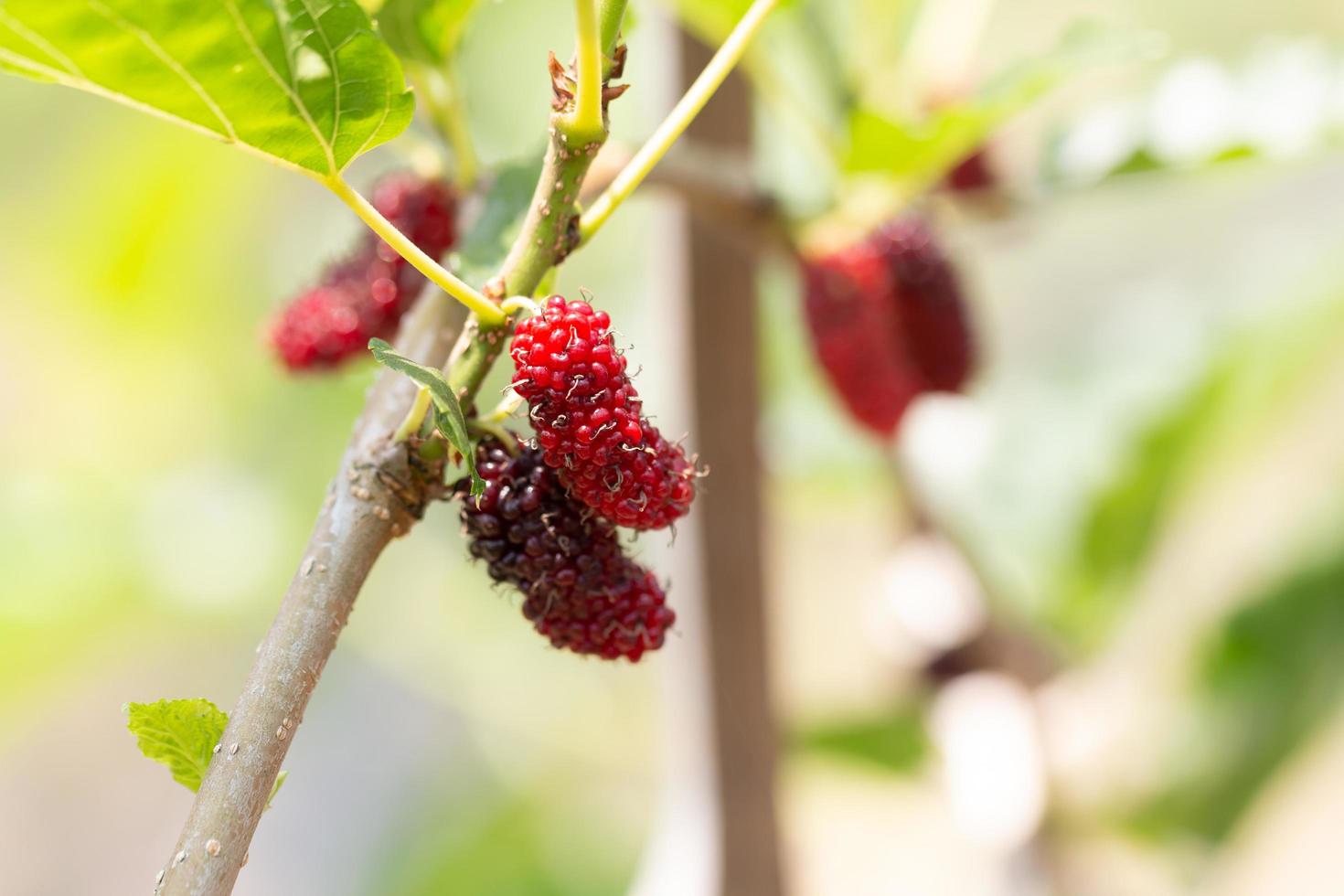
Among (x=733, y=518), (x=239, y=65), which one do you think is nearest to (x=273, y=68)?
(x=239, y=65)

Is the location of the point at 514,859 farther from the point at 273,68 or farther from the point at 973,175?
the point at 273,68

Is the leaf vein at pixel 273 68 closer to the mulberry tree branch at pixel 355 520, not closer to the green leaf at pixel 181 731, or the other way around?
the mulberry tree branch at pixel 355 520

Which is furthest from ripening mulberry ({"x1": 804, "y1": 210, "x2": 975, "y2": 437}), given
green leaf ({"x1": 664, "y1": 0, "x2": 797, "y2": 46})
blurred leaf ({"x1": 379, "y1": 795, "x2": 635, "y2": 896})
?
blurred leaf ({"x1": 379, "y1": 795, "x2": 635, "y2": 896})

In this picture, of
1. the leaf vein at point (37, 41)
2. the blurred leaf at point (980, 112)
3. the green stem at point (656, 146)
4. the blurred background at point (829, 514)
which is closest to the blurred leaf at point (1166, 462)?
the blurred background at point (829, 514)

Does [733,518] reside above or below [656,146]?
→ above

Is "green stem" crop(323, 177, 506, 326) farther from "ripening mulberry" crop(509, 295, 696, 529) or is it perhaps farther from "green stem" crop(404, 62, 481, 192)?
"green stem" crop(404, 62, 481, 192)

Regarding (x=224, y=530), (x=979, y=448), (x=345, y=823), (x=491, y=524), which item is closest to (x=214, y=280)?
(x=224, y=530)
